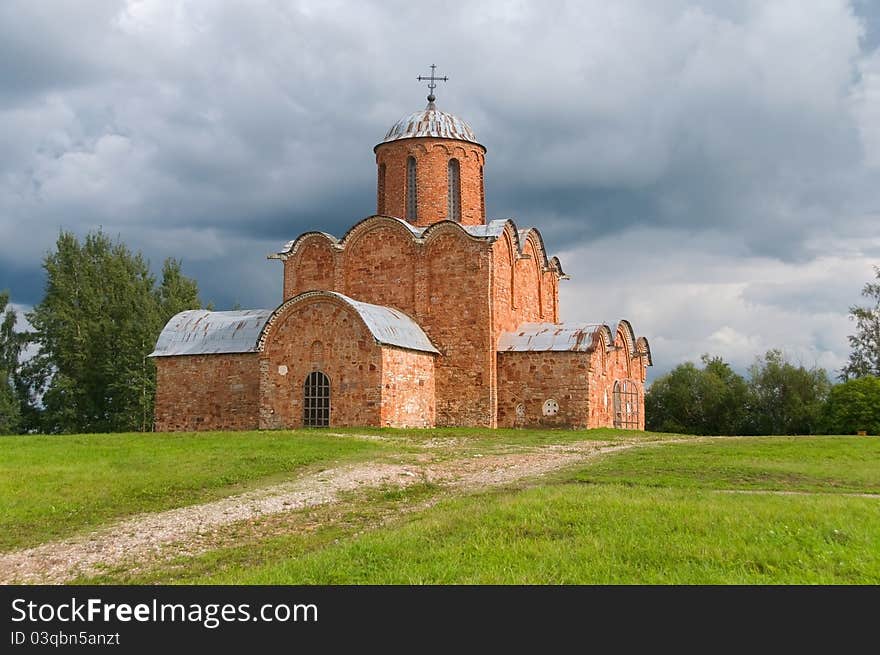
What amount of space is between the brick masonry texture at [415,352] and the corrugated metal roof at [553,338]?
0.85 feet

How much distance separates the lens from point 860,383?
29.5m

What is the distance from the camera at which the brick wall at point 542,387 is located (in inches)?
1027

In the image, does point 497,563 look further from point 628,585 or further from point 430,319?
point 430,319

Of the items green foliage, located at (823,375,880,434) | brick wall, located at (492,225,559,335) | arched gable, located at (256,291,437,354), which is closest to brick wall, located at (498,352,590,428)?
brick wall, located at (492,225,559,335)

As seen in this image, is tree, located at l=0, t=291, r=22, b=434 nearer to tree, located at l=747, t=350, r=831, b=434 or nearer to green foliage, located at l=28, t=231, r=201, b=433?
green foliage, located at l=28, t=231, r=201, b=433

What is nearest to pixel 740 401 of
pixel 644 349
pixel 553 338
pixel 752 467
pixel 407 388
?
pixel 644 349

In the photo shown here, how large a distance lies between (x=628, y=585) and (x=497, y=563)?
1.33m

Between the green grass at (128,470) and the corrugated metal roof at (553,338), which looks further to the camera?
the corrugated metal roof at (553,338)

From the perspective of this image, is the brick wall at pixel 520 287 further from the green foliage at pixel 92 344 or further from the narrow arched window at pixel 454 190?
the green foliage at pixel 92 344

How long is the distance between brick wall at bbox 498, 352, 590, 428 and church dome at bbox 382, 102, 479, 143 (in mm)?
8856

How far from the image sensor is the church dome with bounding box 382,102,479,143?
30.4m

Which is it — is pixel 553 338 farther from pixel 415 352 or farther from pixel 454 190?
pixel 454 190

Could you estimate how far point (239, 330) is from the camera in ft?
94.9

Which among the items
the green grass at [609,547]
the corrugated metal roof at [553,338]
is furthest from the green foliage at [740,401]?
the green grass at [609,547]
